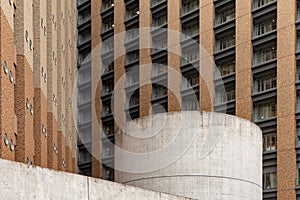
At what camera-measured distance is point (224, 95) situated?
5616 centimetres

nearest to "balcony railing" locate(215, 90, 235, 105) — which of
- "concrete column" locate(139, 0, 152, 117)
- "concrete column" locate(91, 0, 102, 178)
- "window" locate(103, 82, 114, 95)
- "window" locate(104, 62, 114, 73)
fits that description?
"concrete column" locate(139, 0, 152, 117)

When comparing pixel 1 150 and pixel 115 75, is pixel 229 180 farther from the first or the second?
pixel 115 75

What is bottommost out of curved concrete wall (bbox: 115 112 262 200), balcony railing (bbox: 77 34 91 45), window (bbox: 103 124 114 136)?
curved concrete wall (bbox: 115 112 262 200)

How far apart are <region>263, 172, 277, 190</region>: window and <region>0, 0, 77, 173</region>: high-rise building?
15821 mm

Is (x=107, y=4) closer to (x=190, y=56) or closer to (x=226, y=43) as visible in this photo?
(x=190, y=56)

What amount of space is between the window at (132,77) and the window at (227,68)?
418 inches

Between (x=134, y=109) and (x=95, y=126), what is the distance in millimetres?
6106

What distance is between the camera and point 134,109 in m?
63.7

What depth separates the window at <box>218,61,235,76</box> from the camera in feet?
184

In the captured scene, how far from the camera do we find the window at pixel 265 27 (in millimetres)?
53500

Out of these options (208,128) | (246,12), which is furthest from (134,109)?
(208,128)

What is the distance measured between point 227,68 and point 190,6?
787 centimetres

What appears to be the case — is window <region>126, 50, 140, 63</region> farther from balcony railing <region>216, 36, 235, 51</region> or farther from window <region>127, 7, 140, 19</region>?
balcony railing <region>216, 36, 235, 51</region>

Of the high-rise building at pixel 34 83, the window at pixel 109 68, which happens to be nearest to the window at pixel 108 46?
the window at pixel 109 68
